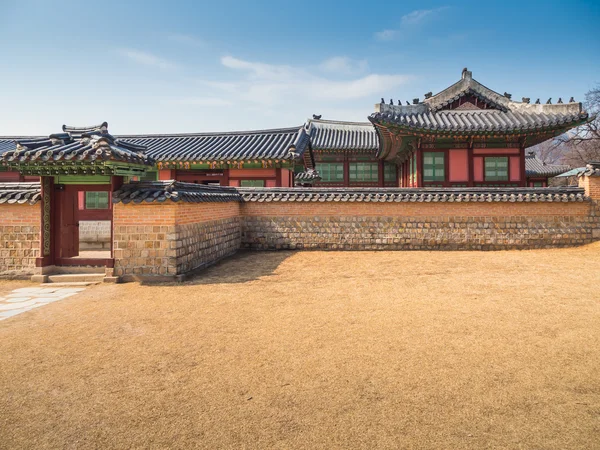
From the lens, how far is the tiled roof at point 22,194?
7898mm

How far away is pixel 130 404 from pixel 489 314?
15.4 feet

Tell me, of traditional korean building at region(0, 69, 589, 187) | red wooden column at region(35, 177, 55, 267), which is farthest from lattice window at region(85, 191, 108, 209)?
red wooden column at region(35, 177, 55, 267)

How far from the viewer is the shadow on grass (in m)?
7.91

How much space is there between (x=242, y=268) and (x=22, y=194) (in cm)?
510

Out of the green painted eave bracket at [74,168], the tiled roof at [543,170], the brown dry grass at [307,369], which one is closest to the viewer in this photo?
the brown dry grass at [307,369]

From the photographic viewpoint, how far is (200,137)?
1812 centimetres

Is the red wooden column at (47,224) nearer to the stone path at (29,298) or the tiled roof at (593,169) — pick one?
the stone path at (29,298)

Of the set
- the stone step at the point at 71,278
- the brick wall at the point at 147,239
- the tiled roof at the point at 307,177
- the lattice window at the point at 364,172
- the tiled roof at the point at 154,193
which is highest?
the lattice window at the point at 364,172

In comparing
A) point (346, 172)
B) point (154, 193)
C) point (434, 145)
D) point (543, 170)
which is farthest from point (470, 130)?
point (543, 170)

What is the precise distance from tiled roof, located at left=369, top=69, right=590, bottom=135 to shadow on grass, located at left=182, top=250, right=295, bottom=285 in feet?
20.4

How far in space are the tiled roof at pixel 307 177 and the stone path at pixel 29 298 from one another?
47.9 ft

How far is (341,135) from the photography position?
25.7 metres

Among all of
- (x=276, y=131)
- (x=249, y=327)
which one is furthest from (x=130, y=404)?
(x=276, y=131)

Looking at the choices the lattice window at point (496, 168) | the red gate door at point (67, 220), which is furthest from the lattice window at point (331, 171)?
the red gate door at point (67, 220)
